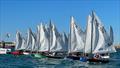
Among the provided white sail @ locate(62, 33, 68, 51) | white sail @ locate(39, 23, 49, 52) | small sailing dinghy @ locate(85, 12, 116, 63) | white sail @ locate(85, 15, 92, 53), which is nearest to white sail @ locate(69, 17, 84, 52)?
white sail @ locate(85, 15, 92, 53)

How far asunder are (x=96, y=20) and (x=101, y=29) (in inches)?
102

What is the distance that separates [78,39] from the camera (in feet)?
360

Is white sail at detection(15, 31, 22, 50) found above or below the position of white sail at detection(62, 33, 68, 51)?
above

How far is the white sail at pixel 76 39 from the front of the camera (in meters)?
109

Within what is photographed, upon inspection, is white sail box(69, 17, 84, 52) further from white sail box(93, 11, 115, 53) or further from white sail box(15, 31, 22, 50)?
white sail box(15, 31, 22, 50)

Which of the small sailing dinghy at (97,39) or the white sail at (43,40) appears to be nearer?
the small sailing dinghy at (97,39)

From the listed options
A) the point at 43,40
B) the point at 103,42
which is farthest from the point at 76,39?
the point at 43,40

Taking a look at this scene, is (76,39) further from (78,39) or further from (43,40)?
(43,40)

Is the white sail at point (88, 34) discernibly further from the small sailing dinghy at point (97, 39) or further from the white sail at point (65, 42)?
the white sail at point (65, 42)

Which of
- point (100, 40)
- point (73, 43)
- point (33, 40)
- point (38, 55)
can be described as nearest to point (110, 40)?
point (100, 40)

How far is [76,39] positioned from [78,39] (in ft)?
1.86

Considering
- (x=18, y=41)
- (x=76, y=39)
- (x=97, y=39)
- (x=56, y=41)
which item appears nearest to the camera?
(x=97, y=39)

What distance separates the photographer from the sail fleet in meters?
96.6

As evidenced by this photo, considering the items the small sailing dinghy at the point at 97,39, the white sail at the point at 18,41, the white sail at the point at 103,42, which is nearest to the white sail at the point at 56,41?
the small sailing dinghy at the point at 97,39
